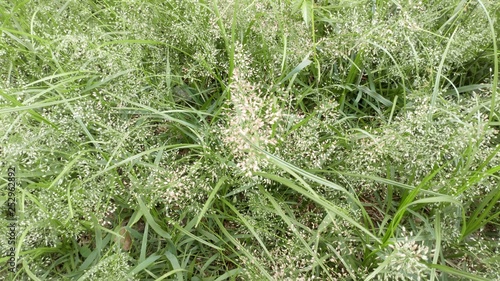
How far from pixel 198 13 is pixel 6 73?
3.78ft

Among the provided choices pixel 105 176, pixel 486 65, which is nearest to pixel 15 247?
pixel 105 176

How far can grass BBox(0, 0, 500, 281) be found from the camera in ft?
5.27

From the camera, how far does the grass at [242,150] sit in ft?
5.27

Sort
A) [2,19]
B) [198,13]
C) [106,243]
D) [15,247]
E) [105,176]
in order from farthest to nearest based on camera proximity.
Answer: [2,19]
[198,13]
[106,243]
[105,176]
[15,247]

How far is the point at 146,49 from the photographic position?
2.17m

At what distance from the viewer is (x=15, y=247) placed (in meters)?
1.59

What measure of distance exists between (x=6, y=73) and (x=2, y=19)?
0.33 meters

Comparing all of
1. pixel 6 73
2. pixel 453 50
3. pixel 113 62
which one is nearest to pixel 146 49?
pixel 113 62

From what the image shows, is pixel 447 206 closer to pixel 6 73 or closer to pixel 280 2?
pixel 280 2

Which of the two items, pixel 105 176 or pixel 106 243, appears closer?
pixel 105 176

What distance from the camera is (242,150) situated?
1339 millimetres

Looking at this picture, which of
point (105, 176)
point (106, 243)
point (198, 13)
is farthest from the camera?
point (198, 13)

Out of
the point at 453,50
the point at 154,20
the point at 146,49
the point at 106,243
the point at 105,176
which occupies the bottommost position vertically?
the point at 106,243

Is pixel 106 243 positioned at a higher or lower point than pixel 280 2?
lower
